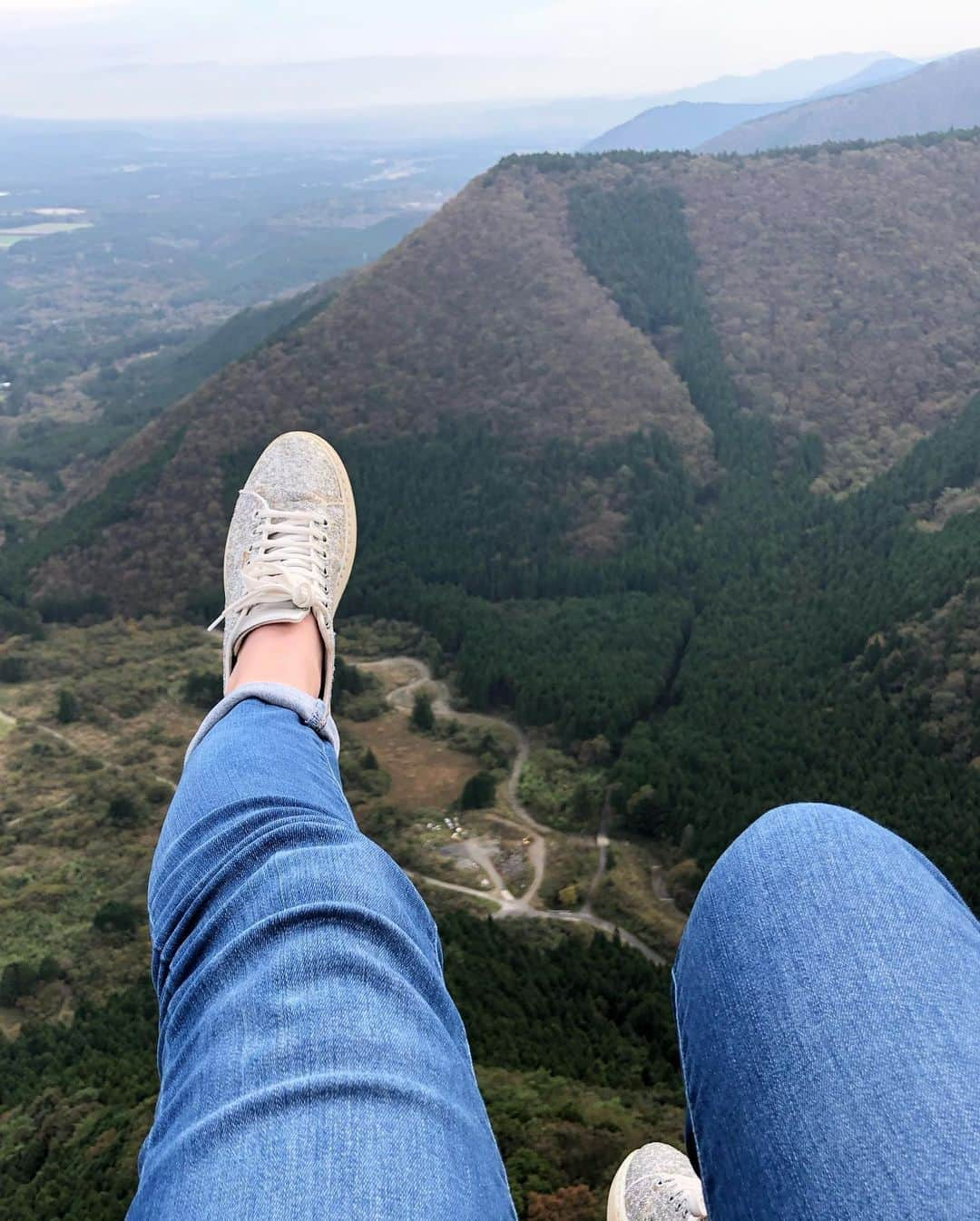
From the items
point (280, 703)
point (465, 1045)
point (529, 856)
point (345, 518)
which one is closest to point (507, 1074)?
point (345, 518)

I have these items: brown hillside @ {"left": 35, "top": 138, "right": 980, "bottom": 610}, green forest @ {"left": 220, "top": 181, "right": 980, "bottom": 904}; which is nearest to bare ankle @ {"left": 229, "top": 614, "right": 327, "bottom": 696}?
green forest @ {"left": 220, "top": 181, "right": 980, "bottom": 904}

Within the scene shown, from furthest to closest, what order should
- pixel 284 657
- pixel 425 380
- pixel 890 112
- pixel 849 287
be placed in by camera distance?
pixel 890 112 → pixel 849 287 → pixel 425 380 → pixel 284 657

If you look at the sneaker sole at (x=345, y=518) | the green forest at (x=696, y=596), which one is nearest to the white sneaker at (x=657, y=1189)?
the sneaker sole at (x=345, y=518)

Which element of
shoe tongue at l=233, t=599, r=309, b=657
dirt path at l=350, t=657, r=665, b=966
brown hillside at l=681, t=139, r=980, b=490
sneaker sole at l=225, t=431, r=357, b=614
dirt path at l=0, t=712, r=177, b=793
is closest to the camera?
shoe tongue at l=233, t=599, r=309, b=657

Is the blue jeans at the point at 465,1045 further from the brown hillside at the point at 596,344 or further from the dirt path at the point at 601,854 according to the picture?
the brown hillside at the point at 596,344

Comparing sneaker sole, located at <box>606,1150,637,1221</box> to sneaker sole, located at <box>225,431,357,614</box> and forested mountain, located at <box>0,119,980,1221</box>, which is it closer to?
forested mountain, located at <box>0,119,980,1221</box>

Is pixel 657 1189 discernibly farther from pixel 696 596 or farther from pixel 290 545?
pixel 696 596
